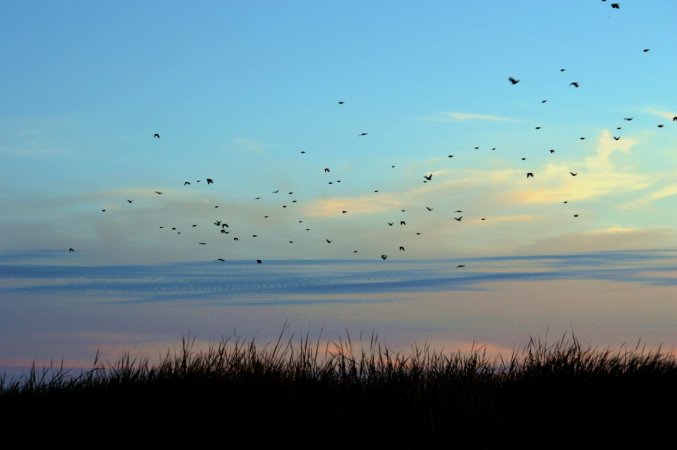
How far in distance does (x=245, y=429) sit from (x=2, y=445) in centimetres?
347

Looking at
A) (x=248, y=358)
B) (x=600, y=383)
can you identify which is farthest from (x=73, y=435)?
(x=600, y=383)

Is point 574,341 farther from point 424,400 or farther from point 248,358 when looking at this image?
point 248,358

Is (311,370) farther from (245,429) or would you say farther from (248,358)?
(245,429)

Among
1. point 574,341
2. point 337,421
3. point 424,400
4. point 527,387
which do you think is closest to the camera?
point 337,421

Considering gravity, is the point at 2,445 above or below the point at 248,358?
below

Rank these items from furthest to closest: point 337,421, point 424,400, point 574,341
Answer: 1. point 574,341
2. point 424,400
3. point 337,421

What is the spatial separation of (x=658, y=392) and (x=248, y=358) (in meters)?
7.08

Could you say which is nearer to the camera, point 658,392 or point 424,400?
point 424,400

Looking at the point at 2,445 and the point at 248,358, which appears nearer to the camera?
the point at 2,445

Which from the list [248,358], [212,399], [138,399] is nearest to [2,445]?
[138,399]

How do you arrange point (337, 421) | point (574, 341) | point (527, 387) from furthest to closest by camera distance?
point (574, 341) → point (527, 387) → point (337, 421)

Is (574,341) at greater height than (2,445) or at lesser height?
greater

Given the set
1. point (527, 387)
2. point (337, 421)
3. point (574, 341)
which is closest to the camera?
point (337, 421)

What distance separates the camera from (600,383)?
1495 cm
